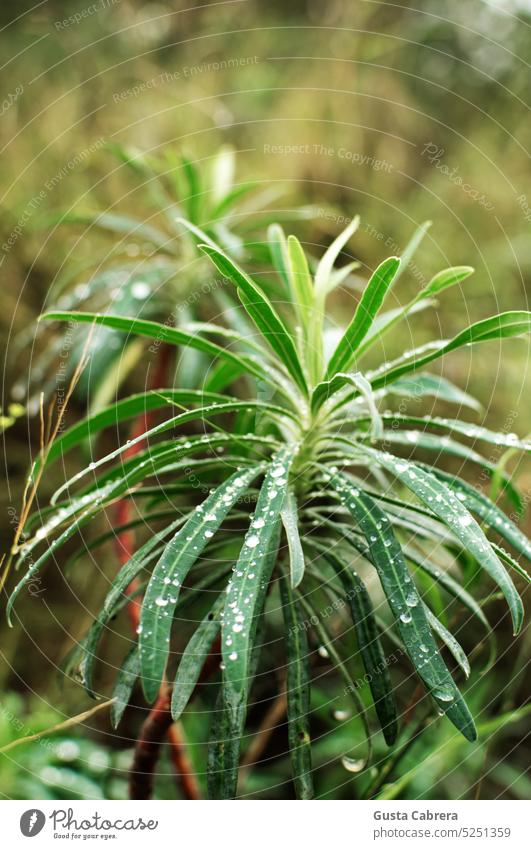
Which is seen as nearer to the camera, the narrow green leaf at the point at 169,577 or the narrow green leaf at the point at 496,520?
the narrow green leaf at the point at 169,577

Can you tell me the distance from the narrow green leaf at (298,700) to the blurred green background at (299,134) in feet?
3.52

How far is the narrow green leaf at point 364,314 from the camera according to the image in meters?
0.70

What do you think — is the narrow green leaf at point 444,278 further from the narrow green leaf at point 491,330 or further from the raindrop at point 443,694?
the raindrop at point 443,694

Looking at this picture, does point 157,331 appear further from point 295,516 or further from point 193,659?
point 193,659

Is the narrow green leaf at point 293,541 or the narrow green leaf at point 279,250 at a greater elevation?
the narrow green leaf at point 279,250

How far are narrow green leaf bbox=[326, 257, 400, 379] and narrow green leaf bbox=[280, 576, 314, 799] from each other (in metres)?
0.30

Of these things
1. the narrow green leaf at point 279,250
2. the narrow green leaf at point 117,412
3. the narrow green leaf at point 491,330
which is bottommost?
the narrow green leaf at point 117,412

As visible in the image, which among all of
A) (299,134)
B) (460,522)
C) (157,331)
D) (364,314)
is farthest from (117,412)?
(299,134)

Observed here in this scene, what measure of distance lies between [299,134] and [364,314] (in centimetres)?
146

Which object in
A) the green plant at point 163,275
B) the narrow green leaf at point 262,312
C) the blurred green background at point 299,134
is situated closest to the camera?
the narrow green leaf at point 262,312

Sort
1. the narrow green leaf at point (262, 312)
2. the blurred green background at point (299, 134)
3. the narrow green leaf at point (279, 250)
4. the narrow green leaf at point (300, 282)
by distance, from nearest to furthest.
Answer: the narrow green leaf at point (262, 312) < the narrow green leaf at point (300, 282) < the narrow green leaf at point (279, 250) < the blurred green background at point (299, 134)

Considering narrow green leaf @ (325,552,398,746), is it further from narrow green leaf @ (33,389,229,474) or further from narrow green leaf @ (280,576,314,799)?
narrow green leaf @ (33,389,229,474)

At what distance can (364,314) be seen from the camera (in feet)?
2.42

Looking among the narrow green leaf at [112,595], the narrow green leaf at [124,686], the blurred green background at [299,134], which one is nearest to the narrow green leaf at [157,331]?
the narrow green leaf at [112,595]
